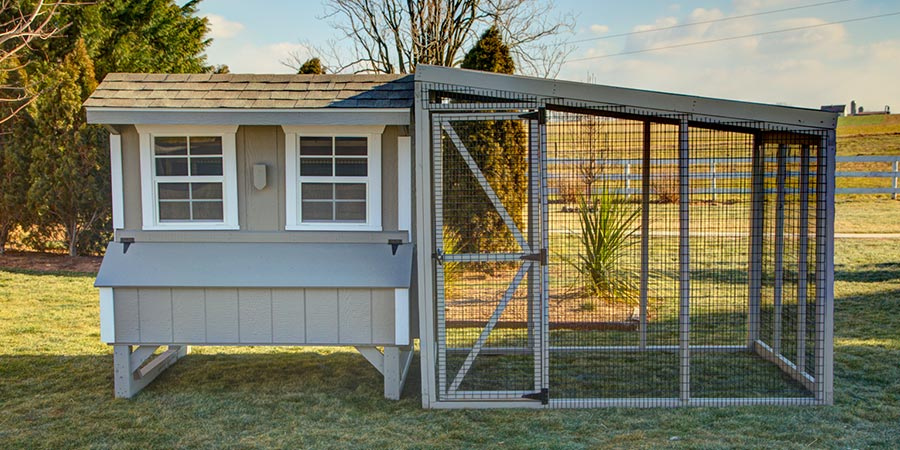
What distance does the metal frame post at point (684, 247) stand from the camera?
4016 millimetres

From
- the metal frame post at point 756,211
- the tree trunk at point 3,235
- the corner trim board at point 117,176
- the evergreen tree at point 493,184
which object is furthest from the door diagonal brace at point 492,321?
the tree trunk at point 3,235

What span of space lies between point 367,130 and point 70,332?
3826 millimetres

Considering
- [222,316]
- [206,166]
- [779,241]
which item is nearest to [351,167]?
[206,166]

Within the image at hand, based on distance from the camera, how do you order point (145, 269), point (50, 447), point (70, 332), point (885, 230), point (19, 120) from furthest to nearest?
point (885, 230) → point (19, 120) → point (70, 332) → point (145, 269) → point (50, 447)

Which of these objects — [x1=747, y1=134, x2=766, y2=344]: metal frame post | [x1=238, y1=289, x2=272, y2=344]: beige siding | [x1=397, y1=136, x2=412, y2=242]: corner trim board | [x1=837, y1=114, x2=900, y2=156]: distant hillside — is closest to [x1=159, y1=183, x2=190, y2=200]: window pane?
[x1=238, y1=289, x2=272, y2=344]: beige siding

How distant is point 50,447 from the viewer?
3641 millimetres

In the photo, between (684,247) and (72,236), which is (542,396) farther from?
(72,236)

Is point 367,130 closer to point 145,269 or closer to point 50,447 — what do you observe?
point 145,269

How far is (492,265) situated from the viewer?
782 centimetres

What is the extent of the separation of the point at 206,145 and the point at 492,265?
4.00 m

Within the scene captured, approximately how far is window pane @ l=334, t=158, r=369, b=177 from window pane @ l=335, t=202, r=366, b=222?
0.19 metres

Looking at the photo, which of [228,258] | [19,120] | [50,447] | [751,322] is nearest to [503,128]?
[751,322]

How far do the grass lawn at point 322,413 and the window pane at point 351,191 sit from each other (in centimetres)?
127

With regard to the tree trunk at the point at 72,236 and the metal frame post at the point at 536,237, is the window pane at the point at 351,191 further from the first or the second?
the tree trunk at the point at 72,236
